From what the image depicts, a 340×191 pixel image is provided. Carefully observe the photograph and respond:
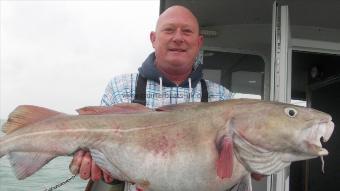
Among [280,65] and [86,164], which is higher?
[280,65]

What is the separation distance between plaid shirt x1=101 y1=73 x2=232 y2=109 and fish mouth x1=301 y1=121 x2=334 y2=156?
1.29 m

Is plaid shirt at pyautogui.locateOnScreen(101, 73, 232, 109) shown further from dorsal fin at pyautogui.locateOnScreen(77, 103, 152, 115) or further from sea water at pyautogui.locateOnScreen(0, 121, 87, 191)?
sea water at pyautogui.locateOnScreen(0, 121, 87, 191)

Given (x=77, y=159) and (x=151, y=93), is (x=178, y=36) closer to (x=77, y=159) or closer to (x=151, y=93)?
(x=151, y=93)

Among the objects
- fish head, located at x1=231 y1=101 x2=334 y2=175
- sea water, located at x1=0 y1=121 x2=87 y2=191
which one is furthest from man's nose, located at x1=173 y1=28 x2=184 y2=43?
sea water, located at x1=0 y1=121 x2=87 y2=191

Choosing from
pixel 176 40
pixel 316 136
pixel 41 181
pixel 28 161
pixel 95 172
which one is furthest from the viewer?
pixel 41 181

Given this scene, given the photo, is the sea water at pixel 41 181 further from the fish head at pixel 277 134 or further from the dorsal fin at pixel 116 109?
the fish head at pixel 277 134

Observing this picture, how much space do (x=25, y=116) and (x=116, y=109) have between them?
0.64 m

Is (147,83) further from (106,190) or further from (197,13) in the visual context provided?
(197,13)

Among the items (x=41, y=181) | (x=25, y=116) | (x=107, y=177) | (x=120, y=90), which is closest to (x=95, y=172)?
(x=107, y=177)

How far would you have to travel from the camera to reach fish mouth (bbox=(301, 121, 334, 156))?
2988 mm

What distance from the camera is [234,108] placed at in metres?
3.20

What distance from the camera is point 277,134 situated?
3.07m

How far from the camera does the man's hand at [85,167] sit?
11.4ft

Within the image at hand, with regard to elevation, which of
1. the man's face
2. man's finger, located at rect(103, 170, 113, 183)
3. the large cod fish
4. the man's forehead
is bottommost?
man's finger, located at rect(103, 170, 113, 183)
